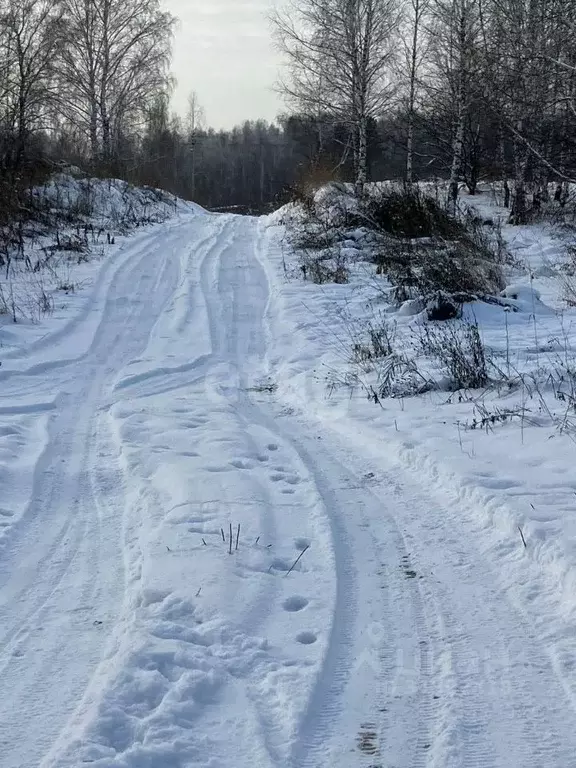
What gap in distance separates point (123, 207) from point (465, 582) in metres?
19.5

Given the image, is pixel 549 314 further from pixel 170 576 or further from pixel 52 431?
pixel 170 576

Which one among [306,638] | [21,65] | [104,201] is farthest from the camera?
[104,201]

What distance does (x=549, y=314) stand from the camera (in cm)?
885

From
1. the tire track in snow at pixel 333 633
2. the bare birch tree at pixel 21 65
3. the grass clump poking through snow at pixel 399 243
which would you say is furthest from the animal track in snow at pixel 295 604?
the bare birch tree at pixel 21 65

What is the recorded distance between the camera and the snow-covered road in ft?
7.42

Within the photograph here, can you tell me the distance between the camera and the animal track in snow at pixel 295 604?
9.98 ft

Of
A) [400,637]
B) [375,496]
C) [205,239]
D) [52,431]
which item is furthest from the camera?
[205,239]

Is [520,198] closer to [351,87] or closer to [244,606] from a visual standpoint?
[351,87]

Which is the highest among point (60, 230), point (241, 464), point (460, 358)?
point (60, 230)

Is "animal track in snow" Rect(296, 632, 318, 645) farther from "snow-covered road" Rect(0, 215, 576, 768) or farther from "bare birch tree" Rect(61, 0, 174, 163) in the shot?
"bare birch tree" Rect(61, 0, 174, 163)

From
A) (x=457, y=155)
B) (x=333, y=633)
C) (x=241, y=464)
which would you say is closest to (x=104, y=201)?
(x=457, y=155)

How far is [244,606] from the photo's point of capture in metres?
3.02

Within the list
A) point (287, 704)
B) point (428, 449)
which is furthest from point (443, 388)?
point (287, 704)

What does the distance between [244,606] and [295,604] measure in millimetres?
234
